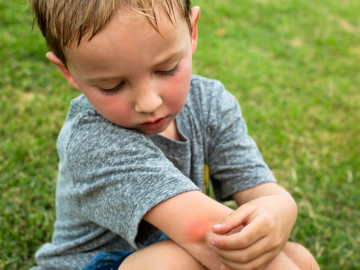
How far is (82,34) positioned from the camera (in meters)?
1.20

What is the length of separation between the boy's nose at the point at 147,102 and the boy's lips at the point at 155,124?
0.33ft

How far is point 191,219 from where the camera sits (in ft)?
4.27

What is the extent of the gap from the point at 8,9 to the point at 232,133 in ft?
8.93

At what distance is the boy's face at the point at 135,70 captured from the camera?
1.19m

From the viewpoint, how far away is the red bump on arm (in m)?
1.30

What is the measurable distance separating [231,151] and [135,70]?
25.5 inches

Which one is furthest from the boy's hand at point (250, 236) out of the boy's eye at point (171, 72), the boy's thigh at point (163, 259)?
the boy's eye at point (171, 72)

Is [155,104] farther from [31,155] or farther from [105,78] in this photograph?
[31,155]

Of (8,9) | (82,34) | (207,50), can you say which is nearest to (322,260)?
(82,34)

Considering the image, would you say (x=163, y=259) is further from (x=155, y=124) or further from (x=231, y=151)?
(x=231, y=151)

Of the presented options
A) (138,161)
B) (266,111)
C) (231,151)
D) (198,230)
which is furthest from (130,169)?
(266,111)

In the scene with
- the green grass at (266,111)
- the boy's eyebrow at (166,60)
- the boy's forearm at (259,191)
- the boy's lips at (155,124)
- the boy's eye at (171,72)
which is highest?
the boy's eyebrow at (166,60)

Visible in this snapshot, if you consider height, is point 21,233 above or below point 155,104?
below

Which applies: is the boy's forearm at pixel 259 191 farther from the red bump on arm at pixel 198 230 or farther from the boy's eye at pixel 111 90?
the boy's eye at pixel 111 90
